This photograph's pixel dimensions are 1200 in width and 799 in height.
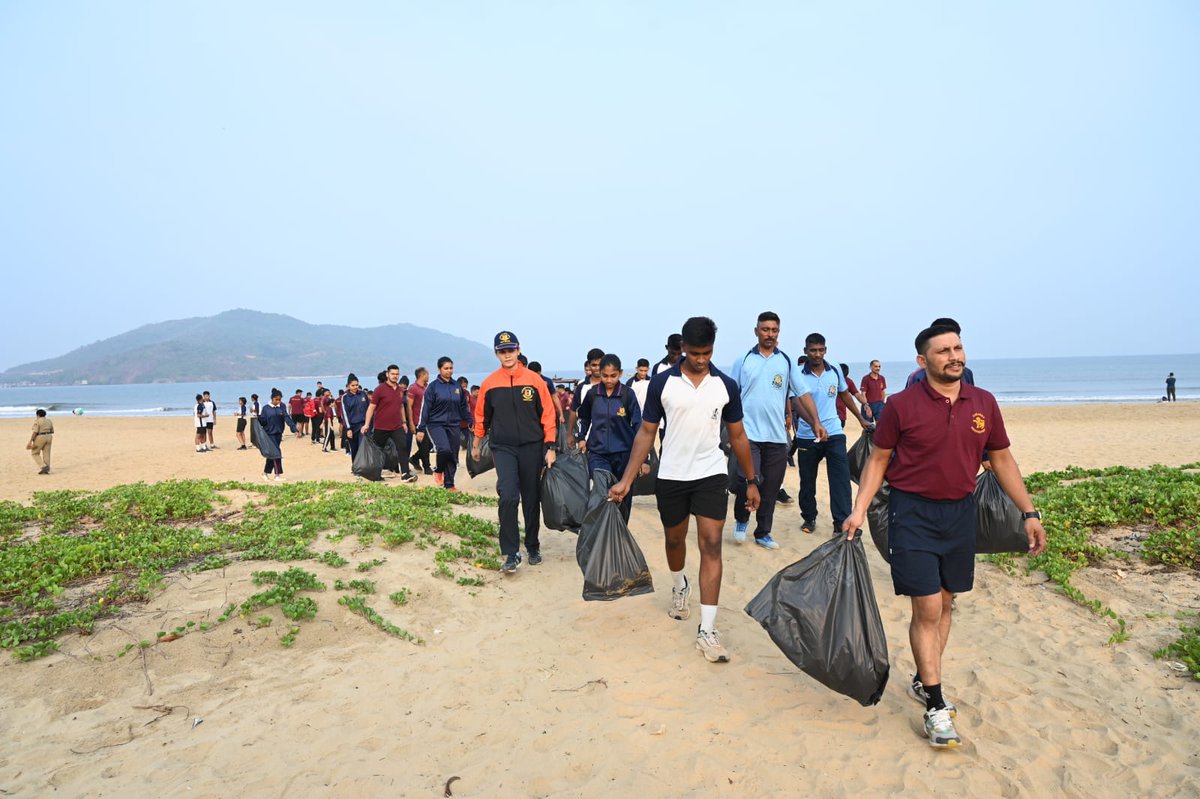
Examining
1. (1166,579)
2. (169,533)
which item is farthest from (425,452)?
(1166,579)

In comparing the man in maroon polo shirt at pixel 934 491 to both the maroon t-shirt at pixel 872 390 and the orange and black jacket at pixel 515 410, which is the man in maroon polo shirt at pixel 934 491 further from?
the maroon t-shirt at pixel 872 390

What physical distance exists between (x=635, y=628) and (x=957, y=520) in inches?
93.2

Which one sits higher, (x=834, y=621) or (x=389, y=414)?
(x=389, y=414)

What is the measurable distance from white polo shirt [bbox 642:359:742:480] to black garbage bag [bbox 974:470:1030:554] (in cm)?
189

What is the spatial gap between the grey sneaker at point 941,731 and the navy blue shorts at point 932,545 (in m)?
0.57

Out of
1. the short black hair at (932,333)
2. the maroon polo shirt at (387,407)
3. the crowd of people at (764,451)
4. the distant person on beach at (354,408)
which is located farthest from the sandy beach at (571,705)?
the distant person on beach at (354,408)

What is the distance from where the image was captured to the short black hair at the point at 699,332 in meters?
4.00

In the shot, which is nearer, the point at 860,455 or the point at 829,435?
the point at 829,435

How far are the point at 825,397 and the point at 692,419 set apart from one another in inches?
128

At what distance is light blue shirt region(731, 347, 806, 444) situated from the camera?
20.9ft

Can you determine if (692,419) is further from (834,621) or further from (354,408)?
(354,408)

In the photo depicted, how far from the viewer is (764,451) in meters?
6.57

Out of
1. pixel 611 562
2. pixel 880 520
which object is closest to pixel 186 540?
pixel 611 562

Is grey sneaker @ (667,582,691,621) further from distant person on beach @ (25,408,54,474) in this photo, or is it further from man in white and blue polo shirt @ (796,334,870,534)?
distant person on beach @ (25,408,54,474)
